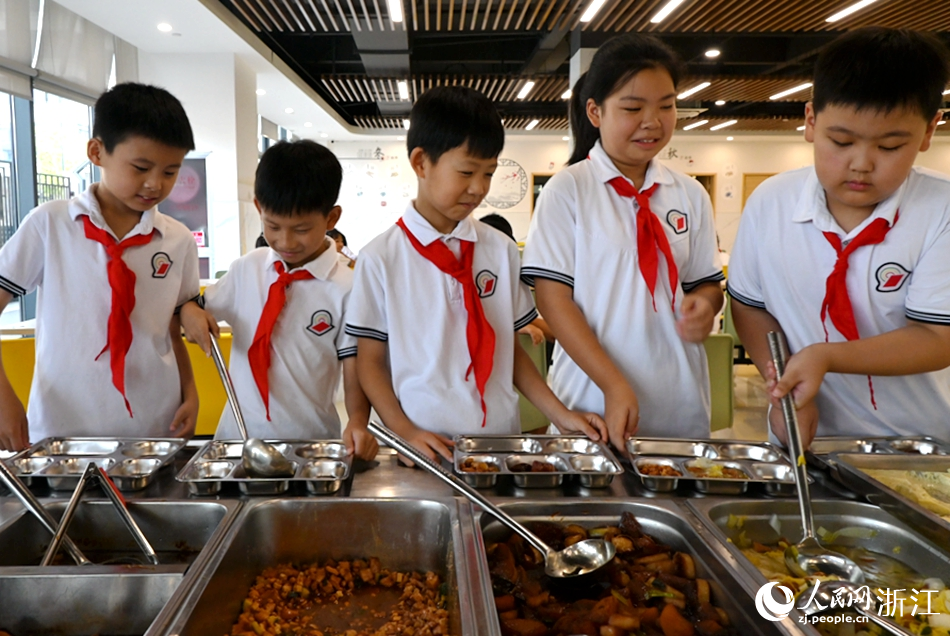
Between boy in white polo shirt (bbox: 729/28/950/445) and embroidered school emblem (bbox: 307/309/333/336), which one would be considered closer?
boy in white polo shirt (bbox: 729/28/950/445)

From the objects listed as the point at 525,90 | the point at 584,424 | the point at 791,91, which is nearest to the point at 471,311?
the point at 584,424

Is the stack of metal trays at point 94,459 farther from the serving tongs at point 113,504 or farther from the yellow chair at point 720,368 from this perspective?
the yellow chair at point 720,368

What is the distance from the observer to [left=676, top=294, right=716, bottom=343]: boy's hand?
141 centimetres

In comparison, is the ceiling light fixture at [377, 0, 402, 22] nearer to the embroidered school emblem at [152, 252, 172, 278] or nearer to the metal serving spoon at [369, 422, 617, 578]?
the embroidered school emblem at [152, 252, 172, 278]

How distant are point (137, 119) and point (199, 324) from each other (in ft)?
1.57

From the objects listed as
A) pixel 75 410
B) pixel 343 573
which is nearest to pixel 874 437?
pixel 343 573

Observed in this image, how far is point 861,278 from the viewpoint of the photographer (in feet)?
4.45

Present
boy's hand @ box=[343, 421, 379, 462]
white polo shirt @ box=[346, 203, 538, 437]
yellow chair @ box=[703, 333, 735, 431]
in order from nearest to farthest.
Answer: boy's hand @ box=[343, 421, 379, 462] → white polo shirt @ box=[346, 203, 538, 437] → yellow chair @ box=[703, 333, 735, 431]

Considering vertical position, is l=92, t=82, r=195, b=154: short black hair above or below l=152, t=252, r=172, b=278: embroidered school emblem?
above

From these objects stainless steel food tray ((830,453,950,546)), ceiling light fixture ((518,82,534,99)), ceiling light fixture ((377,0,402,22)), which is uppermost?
ceiling light fixture ((518,82,534,99))

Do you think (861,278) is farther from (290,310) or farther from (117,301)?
(117,301)

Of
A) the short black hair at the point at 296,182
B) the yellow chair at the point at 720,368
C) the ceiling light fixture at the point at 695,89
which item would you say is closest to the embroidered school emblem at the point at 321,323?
the short black hair at the point at 296,182

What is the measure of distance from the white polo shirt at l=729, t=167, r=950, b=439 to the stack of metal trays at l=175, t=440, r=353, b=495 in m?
0.98

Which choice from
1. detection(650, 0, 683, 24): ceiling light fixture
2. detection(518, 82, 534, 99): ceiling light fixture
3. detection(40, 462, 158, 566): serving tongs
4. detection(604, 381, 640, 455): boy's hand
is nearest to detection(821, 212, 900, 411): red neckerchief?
detection(604, 381, 640, 455): boy's hand
